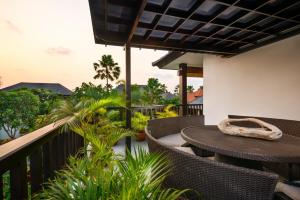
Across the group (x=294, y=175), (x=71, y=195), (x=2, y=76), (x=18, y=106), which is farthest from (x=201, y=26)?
(x=2, y=76)

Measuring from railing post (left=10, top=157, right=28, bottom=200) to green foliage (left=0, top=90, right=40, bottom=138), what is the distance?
A: 1712 cm

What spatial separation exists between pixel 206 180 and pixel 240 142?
88 cm

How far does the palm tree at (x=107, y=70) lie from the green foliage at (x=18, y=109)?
6.34 m

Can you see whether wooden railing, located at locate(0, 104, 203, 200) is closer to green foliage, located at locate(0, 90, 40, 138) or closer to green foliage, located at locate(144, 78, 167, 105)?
green foliage, located at locate(144, 78, 167, 105)

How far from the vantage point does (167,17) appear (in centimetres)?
295

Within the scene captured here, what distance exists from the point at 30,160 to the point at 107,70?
719 inches

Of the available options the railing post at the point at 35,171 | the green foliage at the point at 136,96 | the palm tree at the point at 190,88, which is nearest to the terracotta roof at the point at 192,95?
the palm tree at the point at 190,88

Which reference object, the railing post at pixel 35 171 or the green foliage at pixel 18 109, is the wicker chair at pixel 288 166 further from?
the green foliage at pixel 18 109

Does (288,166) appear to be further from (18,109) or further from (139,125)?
(18,109)

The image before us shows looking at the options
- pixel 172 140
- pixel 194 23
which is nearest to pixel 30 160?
pixel 172 140

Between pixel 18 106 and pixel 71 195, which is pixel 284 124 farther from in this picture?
pixel 18 106

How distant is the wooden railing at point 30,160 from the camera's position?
0.95 m

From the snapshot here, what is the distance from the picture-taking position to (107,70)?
61.8ft

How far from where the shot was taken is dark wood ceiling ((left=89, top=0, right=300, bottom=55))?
8.34ft
